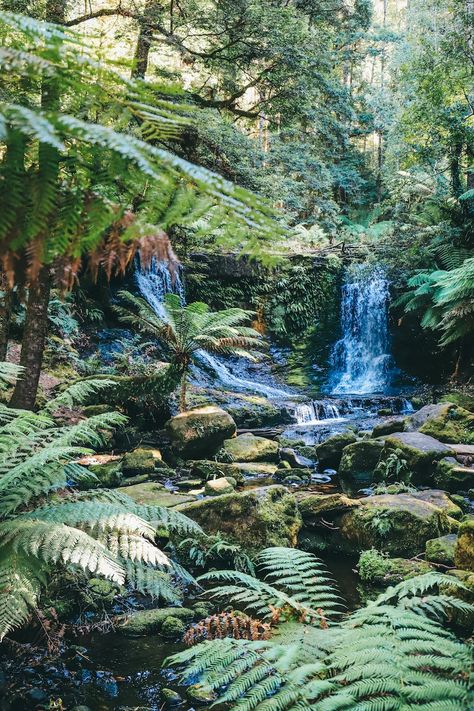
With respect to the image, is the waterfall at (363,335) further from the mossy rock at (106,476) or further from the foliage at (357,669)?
the foliage at (357,669)

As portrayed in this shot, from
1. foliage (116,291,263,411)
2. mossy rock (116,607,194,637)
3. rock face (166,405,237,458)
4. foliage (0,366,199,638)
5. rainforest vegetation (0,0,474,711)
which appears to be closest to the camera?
rainforest vegetation (0,0,474,711)

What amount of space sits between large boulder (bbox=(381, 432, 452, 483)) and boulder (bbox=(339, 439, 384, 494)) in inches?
9.2

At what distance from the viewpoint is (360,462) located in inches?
259

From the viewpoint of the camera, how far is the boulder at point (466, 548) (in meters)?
3.25

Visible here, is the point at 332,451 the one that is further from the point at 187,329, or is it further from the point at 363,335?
the point at 363,335

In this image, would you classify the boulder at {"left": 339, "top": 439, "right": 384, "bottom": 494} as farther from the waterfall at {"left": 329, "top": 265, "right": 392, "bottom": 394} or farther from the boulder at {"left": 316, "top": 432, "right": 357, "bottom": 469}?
the waterfall at {"left": 329, "top": 265, "right": 392, "bottom": 394}

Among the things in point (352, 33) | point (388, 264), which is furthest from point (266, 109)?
point (352, 33)

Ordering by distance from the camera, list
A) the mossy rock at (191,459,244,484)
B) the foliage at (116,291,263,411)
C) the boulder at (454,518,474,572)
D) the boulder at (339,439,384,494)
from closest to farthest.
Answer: the boulder at (454,518,474,572) → the mossy rock at (191,459,244,484) → the boulder at (339,439,384,494) → the foliage at (116,291,263,411)

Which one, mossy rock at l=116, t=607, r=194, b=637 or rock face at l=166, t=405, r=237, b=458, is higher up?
rock face at l=166, t=405, r=237, b=458

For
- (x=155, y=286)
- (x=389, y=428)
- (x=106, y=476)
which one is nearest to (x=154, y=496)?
(x=106, y=476)

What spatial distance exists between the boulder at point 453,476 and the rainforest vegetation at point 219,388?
1.0 inches

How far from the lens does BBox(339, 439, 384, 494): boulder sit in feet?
21.5

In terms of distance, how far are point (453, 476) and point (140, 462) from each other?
158 inches

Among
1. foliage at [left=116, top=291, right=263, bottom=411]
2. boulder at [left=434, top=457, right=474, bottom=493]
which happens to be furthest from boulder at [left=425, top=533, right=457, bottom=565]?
foliage at [left=116, top=291, right=263, bottom=411]
